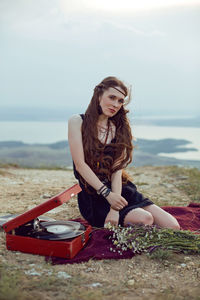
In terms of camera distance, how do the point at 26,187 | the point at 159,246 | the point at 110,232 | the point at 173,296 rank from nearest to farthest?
the point at 173,296
the point at 159,246
the point at 110,232
the point at 26,187

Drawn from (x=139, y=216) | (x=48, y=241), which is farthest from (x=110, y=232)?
(x=48, y=241)

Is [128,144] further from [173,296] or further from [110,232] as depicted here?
[173,296]

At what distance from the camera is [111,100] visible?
4316mm

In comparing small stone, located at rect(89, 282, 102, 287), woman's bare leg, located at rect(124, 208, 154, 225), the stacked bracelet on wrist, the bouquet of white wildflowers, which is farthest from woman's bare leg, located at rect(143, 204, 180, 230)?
small stone, located at rect(89, 282, 102, 287)

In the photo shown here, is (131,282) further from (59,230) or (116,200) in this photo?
(116,200)

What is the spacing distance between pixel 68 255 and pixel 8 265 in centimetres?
59

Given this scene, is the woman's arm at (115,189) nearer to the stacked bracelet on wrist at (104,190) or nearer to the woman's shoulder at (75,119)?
the stacked bracelet on wrist at (104,190)

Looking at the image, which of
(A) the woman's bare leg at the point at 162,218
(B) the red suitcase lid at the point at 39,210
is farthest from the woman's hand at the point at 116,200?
(B) the red suitcase lid at the point at 39,210

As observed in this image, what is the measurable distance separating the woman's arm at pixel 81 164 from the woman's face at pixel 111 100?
14.6 inches

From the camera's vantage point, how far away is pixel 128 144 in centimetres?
462

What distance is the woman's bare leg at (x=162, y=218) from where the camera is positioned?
14.4ft

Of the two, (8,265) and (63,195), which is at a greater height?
(63,195)

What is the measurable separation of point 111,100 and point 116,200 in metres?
1.23

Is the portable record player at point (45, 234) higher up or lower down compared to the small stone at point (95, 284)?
higher up
